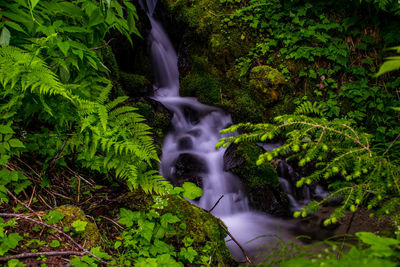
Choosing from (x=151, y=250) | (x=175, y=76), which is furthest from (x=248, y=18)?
(x=151, y=250)

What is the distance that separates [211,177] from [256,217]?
1270mm

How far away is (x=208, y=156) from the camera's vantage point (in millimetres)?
5797

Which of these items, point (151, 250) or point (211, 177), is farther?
point (211, 177)

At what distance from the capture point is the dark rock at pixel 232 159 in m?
5.35

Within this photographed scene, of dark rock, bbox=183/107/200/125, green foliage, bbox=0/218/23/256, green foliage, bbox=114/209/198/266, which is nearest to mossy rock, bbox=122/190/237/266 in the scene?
green foliage, bbox=114/209/198/266

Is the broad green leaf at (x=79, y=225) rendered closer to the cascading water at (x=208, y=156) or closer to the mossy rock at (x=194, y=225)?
the mossy rock at (x=194, y=225)

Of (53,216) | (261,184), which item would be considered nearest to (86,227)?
(53,216)

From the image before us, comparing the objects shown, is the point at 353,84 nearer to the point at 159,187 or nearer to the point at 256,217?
the point at 256,217

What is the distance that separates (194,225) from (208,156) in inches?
141

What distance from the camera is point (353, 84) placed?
5934mm

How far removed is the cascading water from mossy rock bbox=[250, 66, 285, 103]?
3.86ft

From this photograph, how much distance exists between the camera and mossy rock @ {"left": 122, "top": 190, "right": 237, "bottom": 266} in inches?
82.9

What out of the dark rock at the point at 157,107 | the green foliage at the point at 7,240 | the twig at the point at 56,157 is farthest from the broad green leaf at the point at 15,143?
the dark rock at the point at 157,107

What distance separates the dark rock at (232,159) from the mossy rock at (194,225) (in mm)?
2917
